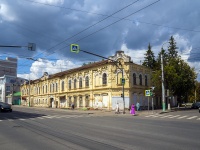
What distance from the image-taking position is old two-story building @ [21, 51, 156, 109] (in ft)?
130

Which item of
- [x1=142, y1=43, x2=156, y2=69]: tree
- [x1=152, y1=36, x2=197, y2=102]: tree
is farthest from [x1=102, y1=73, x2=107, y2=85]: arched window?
[x1=142, y1=43, x2=156, y2=69]: tree

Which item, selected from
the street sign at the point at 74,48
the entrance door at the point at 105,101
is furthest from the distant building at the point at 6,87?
the street sign at the point at 74,48

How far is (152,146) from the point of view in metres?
8.67

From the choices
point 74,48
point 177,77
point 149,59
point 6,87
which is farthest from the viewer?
point 6,87

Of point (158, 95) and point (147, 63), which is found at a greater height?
point (147, 63)

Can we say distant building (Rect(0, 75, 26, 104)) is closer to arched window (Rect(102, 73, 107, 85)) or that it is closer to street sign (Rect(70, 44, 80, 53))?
arched window (Rect(102, 73, 107, 85))

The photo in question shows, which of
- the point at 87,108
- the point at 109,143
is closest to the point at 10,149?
the point at 109,143

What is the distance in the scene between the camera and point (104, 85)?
41.1m

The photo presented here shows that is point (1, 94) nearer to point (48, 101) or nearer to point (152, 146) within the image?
point (48, 101)

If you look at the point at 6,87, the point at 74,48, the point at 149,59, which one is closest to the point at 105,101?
the point at 74,48

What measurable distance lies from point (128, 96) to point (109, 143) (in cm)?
3019

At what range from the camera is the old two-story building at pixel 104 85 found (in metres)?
39.6

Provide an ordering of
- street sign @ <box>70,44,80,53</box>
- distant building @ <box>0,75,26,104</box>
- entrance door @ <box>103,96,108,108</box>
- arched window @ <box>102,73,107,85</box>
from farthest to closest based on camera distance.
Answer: distant building @ <box>0,75,26,104</box> → arched window @ <box>102,73,107,85</box> → entrance door @ <box>103,96,108,108</box> → street sign @ <box>70,44,80,53</box>

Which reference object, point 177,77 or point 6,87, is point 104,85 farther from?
point 6,87
